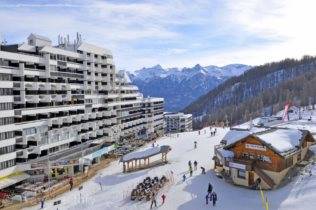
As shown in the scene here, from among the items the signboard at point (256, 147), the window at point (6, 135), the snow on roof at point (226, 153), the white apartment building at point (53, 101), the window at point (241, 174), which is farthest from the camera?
the white apartment building at point (53, 101)

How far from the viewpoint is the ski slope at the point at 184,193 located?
5059 centimetres

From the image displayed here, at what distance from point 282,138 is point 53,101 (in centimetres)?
4565

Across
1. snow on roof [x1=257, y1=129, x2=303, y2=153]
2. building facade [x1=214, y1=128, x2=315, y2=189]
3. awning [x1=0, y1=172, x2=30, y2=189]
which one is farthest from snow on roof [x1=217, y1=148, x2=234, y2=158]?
awning [x1=0, y1=172, x2=30, y2=189]

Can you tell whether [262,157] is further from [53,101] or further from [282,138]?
→ [53,101]

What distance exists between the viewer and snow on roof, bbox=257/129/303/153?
59.0m

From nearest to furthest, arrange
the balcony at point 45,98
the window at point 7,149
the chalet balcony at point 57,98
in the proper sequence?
the window at point 7,149
the balcony at point 45,98
the chalet balcony at point 57,98

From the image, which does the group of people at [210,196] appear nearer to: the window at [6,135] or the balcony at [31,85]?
the window at [6,135]

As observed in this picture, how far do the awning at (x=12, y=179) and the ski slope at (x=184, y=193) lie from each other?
10583 mm

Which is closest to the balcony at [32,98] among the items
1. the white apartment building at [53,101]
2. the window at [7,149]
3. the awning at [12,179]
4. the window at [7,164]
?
the white apartment building at [53,101]

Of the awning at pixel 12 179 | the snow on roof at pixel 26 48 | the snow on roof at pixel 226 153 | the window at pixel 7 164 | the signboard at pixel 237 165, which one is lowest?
the awning at pixel 12 179

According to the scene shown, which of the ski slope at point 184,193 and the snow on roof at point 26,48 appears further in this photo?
the snow on roof at point 26,48

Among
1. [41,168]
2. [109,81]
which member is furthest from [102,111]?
[41,168]

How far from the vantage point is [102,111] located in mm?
113500

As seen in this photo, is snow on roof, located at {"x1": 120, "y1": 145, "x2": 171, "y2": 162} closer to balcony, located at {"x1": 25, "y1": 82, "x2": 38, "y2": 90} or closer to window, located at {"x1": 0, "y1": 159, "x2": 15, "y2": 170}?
window, located at {"x1": 0, "y1": 159, "x2": 15, "y2": 170}
